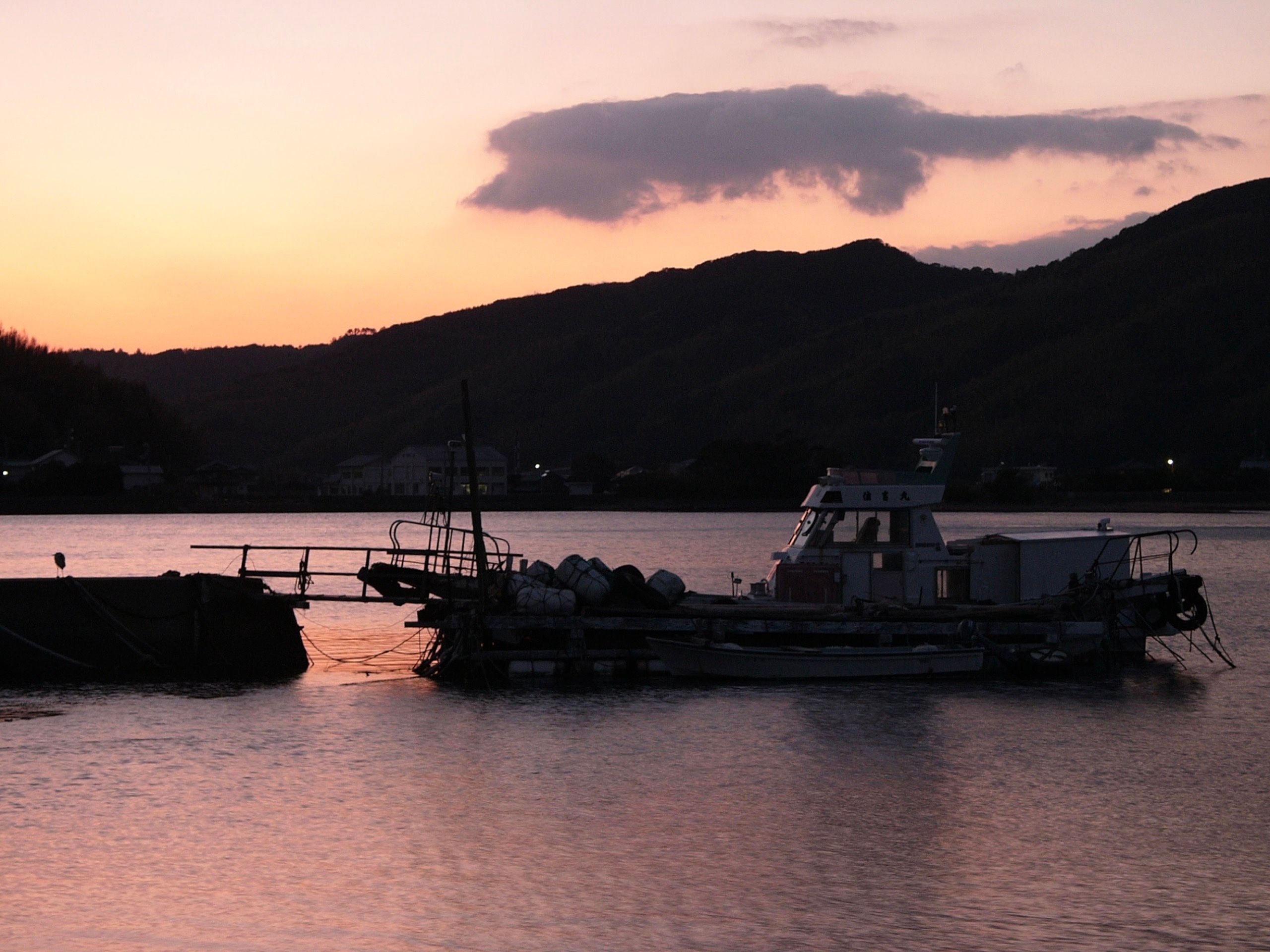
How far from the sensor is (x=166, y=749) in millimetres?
22906

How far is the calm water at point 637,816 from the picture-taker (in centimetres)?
1422

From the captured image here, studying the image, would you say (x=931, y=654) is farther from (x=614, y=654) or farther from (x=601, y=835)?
(x=601, y=835)

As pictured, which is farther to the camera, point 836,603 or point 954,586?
point 954,586

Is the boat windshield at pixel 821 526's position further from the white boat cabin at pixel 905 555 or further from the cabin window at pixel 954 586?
the cabin window at pixel 954 586

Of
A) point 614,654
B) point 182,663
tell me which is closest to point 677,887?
point 614,654

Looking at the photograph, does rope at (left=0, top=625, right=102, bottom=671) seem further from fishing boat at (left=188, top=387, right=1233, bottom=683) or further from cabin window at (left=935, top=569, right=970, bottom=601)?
cabin window at (left=935, top=569, right=970, bottom=601)

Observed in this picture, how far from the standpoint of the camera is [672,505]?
17575 centimetres

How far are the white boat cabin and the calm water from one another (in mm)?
2266

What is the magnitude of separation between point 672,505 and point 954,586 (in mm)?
145084

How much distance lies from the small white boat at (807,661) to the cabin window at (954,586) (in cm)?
203

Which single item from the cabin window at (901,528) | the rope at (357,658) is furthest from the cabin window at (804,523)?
the rope at (357,658)

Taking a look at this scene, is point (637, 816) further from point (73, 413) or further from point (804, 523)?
point (73, 413)

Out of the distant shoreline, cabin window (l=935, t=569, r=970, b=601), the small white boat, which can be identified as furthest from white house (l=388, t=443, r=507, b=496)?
the small white boat

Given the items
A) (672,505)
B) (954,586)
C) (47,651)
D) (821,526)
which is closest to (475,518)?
(821,526)
